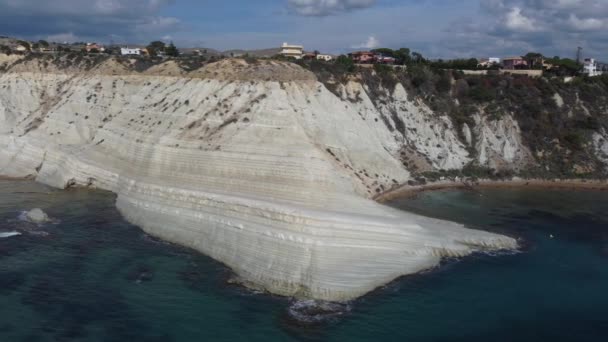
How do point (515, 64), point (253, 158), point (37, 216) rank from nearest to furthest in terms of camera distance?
point (37, 216) < point (253, 158) < point (515, 64)

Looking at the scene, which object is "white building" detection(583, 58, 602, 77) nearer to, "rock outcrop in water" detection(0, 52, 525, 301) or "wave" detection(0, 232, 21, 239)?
"rock outcrop in water" detection(0, 52, 525, 301)

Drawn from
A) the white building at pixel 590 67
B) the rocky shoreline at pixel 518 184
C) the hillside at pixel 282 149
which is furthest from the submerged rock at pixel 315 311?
the white building at pixel 590 67

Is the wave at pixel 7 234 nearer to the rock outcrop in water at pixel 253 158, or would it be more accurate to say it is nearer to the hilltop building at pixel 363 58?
the rock outcrop in water at pixel 253 158

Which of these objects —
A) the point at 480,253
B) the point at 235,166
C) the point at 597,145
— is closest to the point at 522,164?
the point at 597,145

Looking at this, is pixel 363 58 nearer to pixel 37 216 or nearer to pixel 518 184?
pixel 518 184

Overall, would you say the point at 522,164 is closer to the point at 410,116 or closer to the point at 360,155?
the point at 410,116

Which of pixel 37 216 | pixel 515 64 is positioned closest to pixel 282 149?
pixel 37 216

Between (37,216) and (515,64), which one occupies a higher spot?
(515,64)
